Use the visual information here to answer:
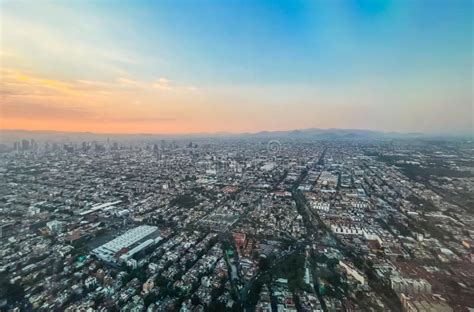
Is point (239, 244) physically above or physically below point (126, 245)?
below

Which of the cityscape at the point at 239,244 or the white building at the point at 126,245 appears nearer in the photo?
the cityscape at the point at 239,244

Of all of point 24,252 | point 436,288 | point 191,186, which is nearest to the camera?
point 436,288

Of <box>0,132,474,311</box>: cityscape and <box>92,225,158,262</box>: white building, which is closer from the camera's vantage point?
<box>0,132,474,311</box>: cityscape

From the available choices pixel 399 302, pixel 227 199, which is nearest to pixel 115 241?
pixel 227 199

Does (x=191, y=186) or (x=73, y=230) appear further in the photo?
(x=191, y=186)

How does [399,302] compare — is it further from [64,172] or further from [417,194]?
[64,172]

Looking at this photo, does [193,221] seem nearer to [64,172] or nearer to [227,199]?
[227,199]

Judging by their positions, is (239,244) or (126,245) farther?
(239,244)

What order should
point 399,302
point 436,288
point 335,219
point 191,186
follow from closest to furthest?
point 399,302 → point 436,288 → point 335,219 → point 191,186

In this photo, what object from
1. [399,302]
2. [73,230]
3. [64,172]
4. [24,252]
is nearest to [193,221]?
[73,230]

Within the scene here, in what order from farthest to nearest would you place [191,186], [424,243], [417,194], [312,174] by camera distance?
[312,174] → [191,186] → [417,194] → [424,243]
